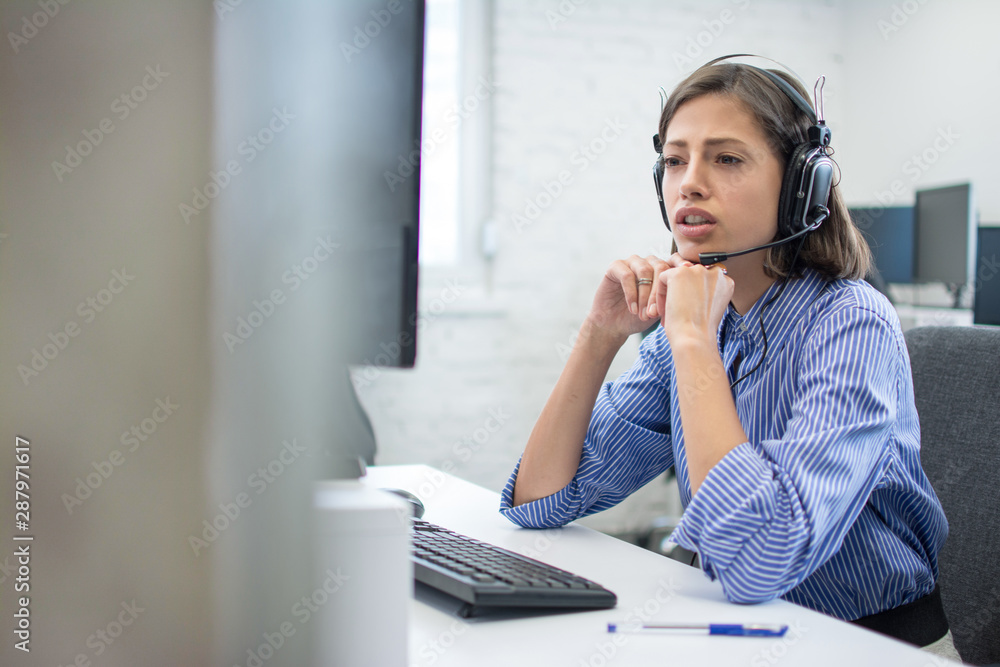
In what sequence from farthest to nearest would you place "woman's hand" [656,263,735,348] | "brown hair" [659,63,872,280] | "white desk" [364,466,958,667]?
"brown hair" [659,63,872,280] < "woman's hand" [656,263,735,348] < "white desk" [364,466,958,667]

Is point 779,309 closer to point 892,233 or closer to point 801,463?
point 801,463

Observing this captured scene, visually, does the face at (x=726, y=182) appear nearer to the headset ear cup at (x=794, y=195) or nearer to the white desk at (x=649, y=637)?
the headset ear cup at (x=794, y=195)

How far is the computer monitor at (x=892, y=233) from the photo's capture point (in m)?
3.07

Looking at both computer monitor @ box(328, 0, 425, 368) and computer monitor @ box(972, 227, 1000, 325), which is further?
computer monitor @ box(972, 227, 1000, 325)

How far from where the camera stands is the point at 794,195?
37.9 inches

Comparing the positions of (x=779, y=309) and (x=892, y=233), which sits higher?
(x=892, y=233)

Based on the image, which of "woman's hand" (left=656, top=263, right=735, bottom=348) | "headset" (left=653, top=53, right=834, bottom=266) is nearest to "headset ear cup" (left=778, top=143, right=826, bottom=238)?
"headset" (left=653, top=53, right=834, bottom=266)

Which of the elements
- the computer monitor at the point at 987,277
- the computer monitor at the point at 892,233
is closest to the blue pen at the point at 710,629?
the computer monitor at the point at 987,277

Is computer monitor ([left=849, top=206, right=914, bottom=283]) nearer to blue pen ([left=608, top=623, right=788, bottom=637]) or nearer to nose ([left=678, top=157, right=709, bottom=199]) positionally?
nose ([left=678, top=157, right=709, bottom=199])

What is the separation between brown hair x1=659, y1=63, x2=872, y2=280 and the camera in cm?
97

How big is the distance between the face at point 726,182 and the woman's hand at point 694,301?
59 millimetres

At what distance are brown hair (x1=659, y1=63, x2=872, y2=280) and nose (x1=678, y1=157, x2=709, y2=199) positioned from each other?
0.09 m

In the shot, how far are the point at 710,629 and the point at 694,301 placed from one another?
38 cm

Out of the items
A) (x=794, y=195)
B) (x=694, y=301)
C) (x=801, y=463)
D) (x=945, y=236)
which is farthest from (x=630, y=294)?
(x=945, y=236)
